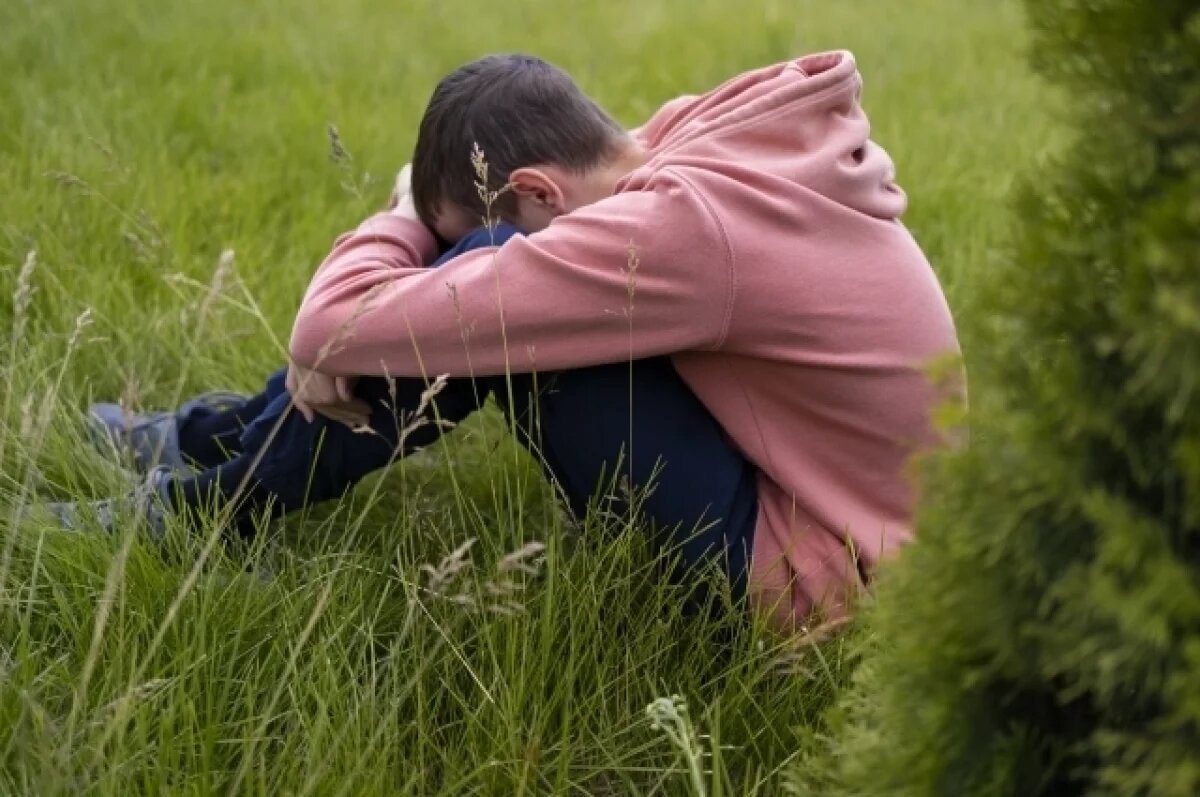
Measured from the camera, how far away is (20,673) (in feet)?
6.22

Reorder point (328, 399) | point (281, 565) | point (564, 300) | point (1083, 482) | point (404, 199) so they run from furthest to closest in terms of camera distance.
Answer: point (404, 199), point (281, 565), point (328, 399), point (564, 300), point (1083, 482)

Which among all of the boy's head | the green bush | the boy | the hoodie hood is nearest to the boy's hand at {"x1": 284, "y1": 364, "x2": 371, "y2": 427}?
the boy

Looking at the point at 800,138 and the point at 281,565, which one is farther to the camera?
the point at 281,565

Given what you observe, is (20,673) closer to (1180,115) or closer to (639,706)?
(639,706)

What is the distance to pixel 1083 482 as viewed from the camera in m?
1.09

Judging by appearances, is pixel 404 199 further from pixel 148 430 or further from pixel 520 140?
pixel 148 430

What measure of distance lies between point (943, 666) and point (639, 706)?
0.82 meters

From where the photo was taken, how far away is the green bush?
40.3 inches

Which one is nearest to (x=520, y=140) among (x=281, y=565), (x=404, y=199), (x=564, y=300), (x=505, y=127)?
(x=505, y=127)

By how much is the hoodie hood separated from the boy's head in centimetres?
21

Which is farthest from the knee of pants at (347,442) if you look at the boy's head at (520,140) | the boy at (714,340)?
the boy's head at (520,140)

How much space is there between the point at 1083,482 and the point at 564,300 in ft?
3.30

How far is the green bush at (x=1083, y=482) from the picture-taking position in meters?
1.02

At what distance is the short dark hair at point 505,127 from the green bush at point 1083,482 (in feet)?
3.86
